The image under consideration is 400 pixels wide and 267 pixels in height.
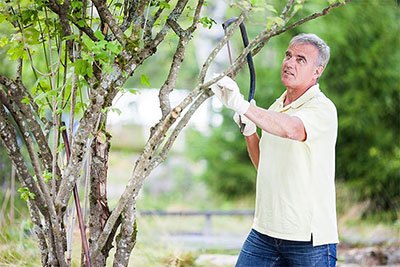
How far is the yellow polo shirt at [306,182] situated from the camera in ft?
10.3

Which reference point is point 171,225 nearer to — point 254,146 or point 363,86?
point 363,86

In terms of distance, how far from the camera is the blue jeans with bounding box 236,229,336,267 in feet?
10.3

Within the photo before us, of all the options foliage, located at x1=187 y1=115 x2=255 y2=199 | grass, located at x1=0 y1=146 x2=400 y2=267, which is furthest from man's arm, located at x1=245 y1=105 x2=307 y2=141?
foliage, located at x1=187 y1=115 x2=255 y2=199

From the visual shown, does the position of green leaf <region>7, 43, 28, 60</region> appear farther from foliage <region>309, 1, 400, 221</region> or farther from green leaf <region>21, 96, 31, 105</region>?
foliage <region>309, 1, 400, 221</region>

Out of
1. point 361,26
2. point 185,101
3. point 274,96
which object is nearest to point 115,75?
point 185,101

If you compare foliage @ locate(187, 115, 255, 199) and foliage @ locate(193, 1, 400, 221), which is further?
foliage @ locate(187, 115, 255, 199)

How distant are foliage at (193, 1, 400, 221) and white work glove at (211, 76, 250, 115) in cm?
744

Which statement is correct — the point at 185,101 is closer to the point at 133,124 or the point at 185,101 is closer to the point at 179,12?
the point at 179,12

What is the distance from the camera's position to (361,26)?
10.8 m

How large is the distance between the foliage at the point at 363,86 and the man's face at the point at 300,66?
7.09 metres

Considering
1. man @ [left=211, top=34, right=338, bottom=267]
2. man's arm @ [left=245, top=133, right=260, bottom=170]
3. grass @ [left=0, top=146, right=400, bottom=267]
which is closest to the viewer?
man @ [left=211, top=34, right=338, bottom=267]

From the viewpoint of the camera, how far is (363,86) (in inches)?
422

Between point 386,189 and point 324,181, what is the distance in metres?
7.47

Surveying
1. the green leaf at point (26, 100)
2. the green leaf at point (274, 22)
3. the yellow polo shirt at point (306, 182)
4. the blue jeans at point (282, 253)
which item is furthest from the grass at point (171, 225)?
the green leaf at point (274, 22)
